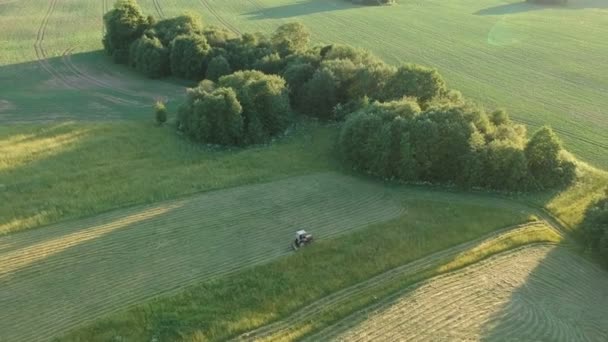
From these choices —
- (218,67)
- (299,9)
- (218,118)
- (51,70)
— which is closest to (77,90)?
(51,70)

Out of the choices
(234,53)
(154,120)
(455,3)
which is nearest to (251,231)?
(154,120)

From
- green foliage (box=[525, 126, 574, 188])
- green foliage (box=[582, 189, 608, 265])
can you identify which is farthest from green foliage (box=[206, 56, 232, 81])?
green foliage (box=[582, 189, 608, 265])

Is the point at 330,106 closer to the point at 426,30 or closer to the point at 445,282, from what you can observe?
the point at 445,282

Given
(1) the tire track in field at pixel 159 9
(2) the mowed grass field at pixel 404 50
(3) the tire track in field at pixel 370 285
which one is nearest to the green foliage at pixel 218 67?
(2) the mowed grass field at pixel 404 50

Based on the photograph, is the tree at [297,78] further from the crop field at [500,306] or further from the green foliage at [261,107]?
the crop field at [500,306]

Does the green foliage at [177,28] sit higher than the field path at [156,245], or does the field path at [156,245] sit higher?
the green foliage at [177,28]

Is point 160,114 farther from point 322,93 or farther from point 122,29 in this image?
point 122,29
